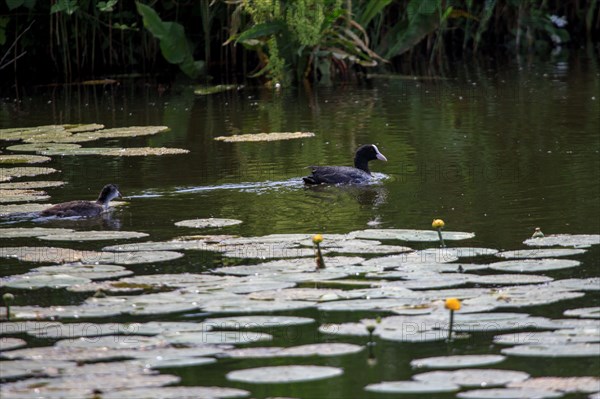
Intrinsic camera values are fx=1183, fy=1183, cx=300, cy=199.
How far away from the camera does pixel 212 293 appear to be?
730 cm

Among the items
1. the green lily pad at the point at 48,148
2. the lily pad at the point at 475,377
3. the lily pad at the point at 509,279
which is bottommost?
the lily pad at the point at 475,377

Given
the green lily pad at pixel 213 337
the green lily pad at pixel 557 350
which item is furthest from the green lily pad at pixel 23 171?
the green lily pad at pixel 557 350

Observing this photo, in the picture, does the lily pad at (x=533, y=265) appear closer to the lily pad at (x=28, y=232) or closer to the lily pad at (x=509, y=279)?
the lily pad at (x=509, y=279)

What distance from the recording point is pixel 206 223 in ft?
32.3

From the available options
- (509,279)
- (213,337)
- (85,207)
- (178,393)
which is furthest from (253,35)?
(178,393)

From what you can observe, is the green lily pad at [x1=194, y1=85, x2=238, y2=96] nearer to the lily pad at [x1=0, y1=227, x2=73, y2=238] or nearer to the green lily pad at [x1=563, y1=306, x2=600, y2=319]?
the lily pad at [x1=0, y1=227, x2=73, y2=238]

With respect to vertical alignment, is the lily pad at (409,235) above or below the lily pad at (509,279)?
above

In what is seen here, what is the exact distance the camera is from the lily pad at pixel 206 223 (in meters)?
9.78

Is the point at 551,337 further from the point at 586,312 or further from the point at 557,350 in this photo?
the point at 586,312

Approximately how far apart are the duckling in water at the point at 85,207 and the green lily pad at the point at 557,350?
543 centimetres

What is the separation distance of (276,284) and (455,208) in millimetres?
3369

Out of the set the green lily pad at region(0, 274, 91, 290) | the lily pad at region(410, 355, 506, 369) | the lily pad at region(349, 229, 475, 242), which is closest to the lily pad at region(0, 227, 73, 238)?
the green lily pad at region(0, 274, 91, 290)

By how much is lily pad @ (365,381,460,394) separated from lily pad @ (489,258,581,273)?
7.50 feet

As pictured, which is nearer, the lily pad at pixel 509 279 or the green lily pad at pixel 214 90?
the lily pad at pixel 509 279
